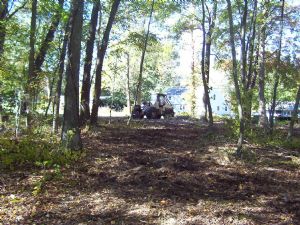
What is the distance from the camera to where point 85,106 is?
13875mm

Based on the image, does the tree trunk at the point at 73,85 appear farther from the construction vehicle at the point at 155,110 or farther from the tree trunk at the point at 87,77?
the construction vehicle at the point at 155,110

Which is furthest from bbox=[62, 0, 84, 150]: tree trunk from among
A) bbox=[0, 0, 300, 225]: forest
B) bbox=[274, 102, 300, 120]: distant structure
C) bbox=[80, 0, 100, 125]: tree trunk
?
bbox=[274, 102, 300, 120]: distant structure

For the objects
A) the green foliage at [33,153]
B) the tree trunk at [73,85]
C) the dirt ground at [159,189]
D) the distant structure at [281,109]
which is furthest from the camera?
the distant structure at [281,109]

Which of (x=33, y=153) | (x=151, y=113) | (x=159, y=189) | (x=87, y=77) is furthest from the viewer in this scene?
(x=151, y=113)

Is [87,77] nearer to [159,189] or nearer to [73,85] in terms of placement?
[73,85]

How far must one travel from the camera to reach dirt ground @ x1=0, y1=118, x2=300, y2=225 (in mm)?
5340

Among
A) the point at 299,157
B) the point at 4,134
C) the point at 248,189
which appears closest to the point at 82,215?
the point at 248,189

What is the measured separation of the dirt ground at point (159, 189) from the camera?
534 centimetres

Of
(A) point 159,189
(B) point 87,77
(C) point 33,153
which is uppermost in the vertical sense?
(B) point 87,77

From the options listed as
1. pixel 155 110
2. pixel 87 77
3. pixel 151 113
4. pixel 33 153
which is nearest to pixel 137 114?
pixel 151 113

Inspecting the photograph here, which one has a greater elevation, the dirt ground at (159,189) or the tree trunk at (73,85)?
the tree trunk at (73,85)

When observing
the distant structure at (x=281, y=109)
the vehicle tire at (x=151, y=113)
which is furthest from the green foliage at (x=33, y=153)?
the vehicle tire at (x=151, y=113)

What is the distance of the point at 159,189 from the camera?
264 inches

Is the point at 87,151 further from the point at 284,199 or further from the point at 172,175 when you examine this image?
the point at 284,199
